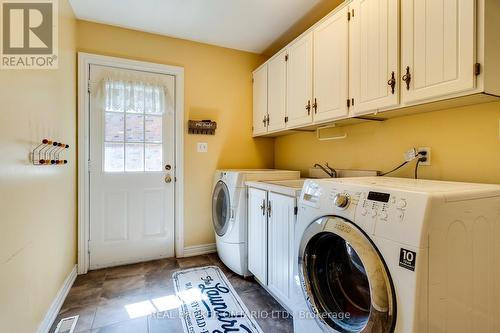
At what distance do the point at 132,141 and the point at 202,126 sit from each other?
75 cm

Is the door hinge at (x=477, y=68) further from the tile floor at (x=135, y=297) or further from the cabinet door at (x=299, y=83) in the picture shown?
the tile floor at (x=135, y=297)

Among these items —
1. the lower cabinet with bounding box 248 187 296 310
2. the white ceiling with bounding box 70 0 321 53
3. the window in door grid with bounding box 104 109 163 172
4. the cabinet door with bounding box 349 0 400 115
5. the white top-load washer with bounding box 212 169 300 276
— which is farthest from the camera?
the window in door grid with bounding box 104 109 163 172

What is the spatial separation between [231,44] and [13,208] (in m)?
2.54

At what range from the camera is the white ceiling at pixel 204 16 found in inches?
85.4

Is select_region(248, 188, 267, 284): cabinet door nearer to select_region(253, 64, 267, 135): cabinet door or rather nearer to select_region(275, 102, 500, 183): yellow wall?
select_region(275, 102, 500, 183): yellow wall

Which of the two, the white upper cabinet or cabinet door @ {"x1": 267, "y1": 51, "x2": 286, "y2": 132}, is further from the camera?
cabinet door @ {"x1": 267, "y1": 51, "x2": 286, "y2": 132}

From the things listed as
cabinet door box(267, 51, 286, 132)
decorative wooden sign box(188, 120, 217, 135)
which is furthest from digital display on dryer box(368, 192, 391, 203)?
decorative wooden sign box(188, 120, 217, 135)

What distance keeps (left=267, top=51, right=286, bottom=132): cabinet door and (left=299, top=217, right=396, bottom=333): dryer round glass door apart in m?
1.41

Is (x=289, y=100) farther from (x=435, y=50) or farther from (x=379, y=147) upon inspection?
(x=435, y=50)

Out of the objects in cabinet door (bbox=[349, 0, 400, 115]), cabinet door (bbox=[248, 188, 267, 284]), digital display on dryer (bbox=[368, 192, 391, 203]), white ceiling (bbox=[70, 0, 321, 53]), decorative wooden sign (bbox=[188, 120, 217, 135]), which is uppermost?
white ceiling (bbox=[70, 0, 321, 53])

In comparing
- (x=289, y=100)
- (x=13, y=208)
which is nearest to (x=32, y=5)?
(x=13, y=208)

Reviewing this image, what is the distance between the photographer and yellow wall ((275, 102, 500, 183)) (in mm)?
1308

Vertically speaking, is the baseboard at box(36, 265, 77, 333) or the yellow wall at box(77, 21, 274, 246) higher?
the yellow wall at box(77, 21, 274, 246)

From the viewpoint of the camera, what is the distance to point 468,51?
1.11 metres
